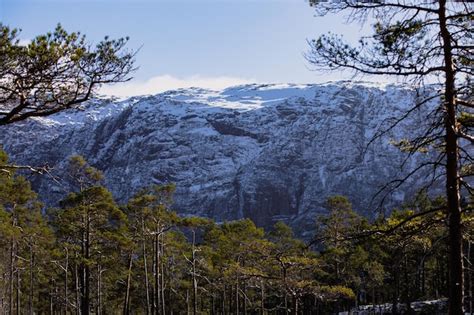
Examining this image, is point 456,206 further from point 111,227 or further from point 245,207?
point 245,207

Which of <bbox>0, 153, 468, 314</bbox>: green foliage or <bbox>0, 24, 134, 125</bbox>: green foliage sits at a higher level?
<bbox>0, 24, 134, 125</bbox>: green foliage

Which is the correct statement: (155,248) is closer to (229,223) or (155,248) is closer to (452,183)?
(229,223)

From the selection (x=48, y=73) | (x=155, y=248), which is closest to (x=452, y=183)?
(x=48, y=73)

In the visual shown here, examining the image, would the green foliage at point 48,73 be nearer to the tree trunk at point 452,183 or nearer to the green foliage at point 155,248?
the tree trunk at point 452,183

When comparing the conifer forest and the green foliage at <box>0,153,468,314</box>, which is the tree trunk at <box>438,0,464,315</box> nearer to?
the conifer forest

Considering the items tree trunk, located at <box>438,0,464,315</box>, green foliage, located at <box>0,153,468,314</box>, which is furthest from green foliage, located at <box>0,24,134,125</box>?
green foliage, located at <box>0,153,468,314</box>

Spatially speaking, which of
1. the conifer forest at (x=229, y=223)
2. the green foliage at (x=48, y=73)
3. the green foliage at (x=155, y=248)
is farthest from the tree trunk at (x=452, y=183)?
the green foliage at (x=155, y=248)

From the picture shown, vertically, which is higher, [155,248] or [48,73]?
[48,73]

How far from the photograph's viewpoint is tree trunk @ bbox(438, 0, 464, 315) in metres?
7.76

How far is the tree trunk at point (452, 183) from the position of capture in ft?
25.5

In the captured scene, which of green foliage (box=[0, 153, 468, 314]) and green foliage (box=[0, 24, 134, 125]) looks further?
green foliage (box=[0, 153, 468, 314])

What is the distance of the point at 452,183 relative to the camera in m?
7.88

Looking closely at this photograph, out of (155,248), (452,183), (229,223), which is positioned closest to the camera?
(452,183)

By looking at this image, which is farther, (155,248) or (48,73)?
(155,248)
